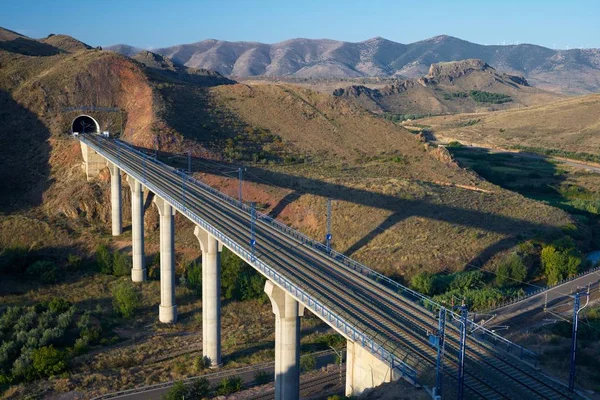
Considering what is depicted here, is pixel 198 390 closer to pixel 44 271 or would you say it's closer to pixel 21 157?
pixel 44 271

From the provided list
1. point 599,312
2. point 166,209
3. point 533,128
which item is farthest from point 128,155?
point 533,128

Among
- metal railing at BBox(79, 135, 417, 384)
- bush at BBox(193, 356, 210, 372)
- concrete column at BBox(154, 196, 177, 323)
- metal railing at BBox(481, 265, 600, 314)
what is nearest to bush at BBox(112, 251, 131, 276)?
concrete column at BBox(154, 196, 177, 323)

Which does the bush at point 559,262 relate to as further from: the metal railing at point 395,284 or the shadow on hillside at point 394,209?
the metal railing at point 395,284

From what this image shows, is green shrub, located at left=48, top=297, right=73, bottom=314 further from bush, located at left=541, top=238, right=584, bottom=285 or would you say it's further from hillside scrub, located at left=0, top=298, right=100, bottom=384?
bush, located at left=541, top=238, right=584, bottom=285

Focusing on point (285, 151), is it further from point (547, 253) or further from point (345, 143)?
point (547, 253)

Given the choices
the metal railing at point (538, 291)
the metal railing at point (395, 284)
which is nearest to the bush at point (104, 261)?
the metal railing at point (395, 284)

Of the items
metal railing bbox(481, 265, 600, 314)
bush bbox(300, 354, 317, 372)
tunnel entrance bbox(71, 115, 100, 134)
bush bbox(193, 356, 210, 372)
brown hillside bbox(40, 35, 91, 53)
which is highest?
brown hillside bbox(40, 35, 91, 53)
